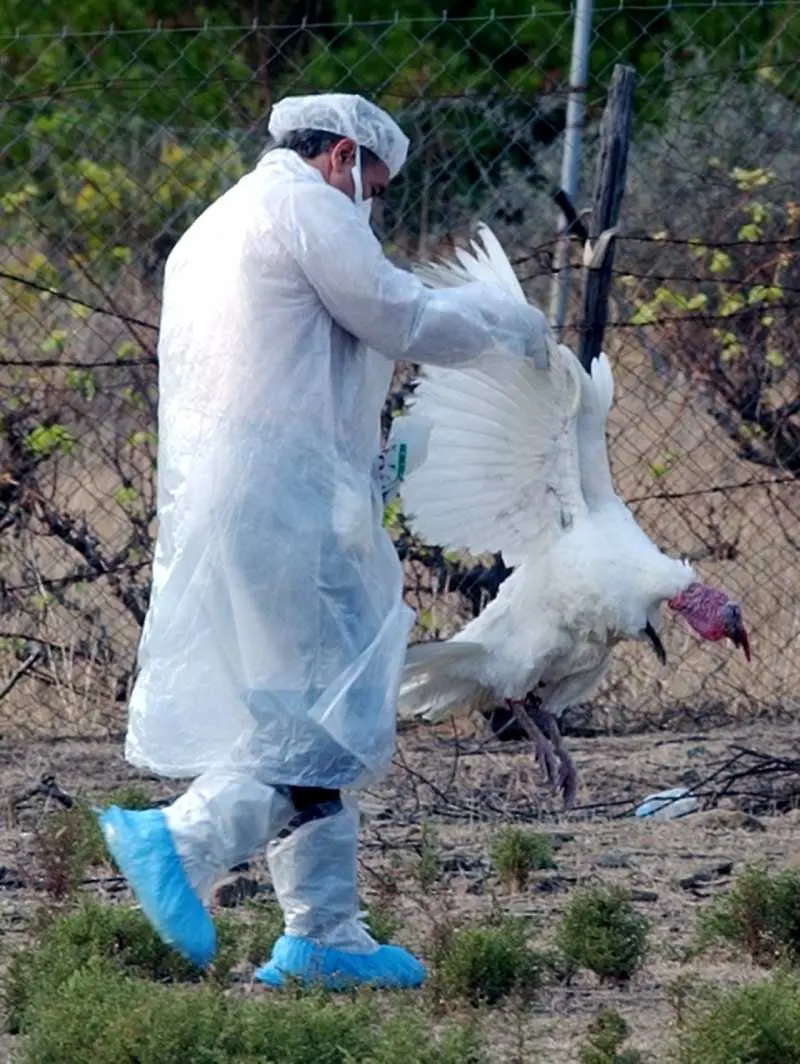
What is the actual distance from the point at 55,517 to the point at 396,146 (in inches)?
119

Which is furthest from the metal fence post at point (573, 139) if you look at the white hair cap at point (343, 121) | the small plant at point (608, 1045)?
the small plant at point (608, 1045)

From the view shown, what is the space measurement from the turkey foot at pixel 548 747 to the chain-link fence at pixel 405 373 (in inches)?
75.5

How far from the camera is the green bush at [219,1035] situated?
347cm

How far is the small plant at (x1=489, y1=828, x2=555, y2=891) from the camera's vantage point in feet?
17.6

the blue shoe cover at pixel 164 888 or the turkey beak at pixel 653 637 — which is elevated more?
the turkey beak at pixel 653 637

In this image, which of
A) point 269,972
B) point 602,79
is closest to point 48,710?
point 269,972

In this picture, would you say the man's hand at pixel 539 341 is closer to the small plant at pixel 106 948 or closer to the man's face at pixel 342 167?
the man's face at pixel 342 167

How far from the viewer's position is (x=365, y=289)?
431cm

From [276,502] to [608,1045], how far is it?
1.29 m

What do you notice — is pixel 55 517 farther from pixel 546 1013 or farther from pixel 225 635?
pixel 546 1013

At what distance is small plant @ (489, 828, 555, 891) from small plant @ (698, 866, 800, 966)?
2.58 feet

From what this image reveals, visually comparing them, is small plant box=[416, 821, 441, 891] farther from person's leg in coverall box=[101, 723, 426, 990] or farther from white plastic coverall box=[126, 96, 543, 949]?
white plastic coverall box=[126, 96, 543, 949]

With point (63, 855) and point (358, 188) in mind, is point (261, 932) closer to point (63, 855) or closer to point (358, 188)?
point (63, 855)

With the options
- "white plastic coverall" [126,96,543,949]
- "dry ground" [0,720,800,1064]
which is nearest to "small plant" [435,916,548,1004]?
"dry ground" [0,720,800,1064]
